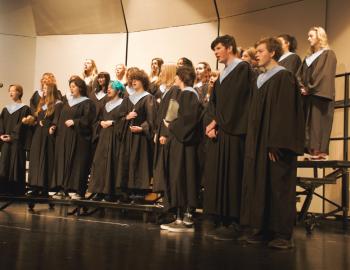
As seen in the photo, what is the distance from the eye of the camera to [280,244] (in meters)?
4.08

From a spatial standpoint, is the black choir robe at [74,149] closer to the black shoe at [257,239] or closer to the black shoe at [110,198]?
the black shoe at [110,198]

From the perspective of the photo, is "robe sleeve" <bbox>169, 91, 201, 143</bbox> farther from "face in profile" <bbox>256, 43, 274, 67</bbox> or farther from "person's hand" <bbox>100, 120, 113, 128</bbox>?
"person's hand" <bbox>100, 120, 113, 128</bbox>

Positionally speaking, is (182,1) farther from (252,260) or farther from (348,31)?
(252,260)

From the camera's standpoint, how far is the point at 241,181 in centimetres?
462

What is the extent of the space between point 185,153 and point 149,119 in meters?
1.14

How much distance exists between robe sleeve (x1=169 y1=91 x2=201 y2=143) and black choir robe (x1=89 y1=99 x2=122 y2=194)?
136 cm

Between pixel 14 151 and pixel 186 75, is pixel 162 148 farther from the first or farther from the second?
pixel 14 151

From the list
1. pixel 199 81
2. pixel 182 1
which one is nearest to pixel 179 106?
pixel 199 81

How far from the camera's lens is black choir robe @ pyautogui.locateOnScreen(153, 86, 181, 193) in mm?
5441

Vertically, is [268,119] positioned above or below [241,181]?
above

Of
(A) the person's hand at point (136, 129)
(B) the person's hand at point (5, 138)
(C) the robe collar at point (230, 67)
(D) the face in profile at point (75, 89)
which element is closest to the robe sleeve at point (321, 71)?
(C) the robe collar at point (230, 67)

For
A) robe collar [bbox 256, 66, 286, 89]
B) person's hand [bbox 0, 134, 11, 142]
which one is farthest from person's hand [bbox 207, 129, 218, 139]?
person's hand [bbox 0, 134, 11, 142]

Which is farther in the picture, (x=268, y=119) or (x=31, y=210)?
(x=31, y=210)

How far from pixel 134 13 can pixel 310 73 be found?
489cm
